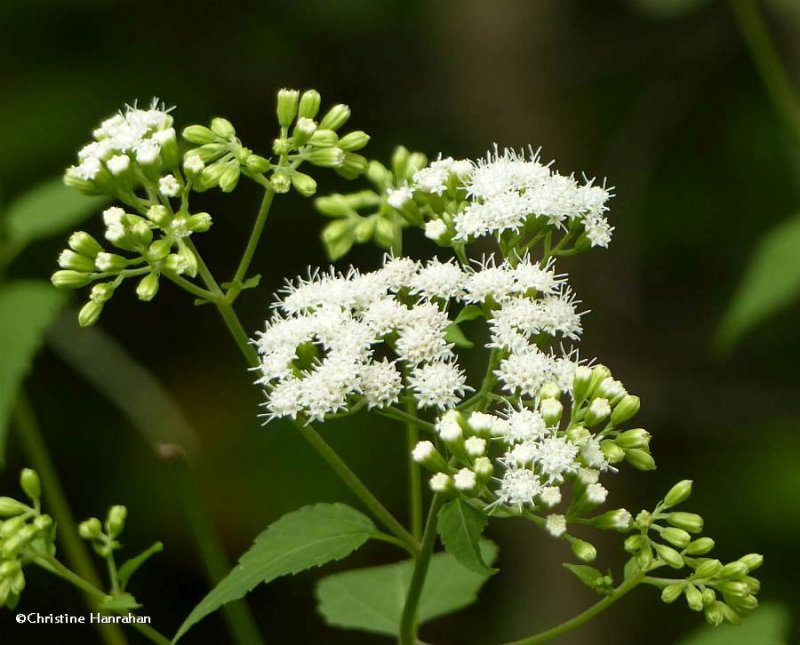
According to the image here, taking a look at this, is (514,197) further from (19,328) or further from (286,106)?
(19,328)

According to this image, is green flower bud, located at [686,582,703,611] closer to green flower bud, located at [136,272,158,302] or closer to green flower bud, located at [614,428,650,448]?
green flower bud, located at [614,428,650,448]

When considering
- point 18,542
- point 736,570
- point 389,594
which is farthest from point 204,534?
point 736,570

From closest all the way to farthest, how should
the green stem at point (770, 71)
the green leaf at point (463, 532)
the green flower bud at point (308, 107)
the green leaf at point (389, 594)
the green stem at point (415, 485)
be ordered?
the green leaf at point (463, 532), the green stem at point (415, 485), the green flower bud at point (308, 107), the green leaf at point (389, 594), the green stem at point (770, 71)

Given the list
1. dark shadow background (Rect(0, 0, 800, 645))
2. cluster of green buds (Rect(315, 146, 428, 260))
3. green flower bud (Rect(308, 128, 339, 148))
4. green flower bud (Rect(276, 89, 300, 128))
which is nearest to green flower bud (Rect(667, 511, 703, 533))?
cluster of green buds (Rect(315, 146, 428, 260))

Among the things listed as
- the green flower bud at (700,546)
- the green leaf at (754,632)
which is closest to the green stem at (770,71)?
the green leaf at (754,632)

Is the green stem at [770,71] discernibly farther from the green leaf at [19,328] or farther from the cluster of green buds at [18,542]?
the cluster of green buds at [18,542]

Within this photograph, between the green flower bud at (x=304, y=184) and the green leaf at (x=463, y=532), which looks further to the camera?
the green flower bud at (x=304, y=184)
